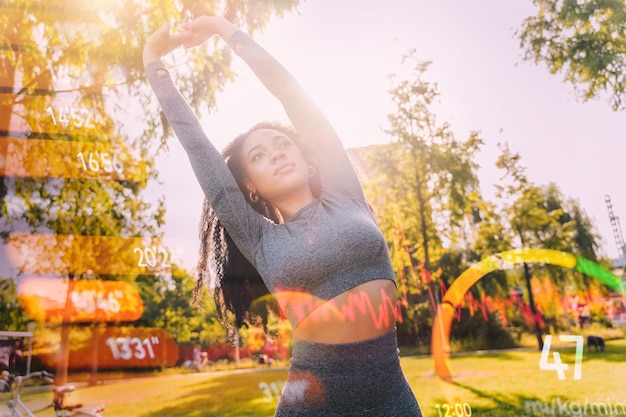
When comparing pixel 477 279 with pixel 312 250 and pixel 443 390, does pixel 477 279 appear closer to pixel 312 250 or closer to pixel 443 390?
pixel 443 390

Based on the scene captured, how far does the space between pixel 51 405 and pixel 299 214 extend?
525cm

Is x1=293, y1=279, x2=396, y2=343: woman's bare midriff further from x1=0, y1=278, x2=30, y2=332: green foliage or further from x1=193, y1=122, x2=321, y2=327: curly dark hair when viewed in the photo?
x1=0, y1=278, x2=30, y2=332: green foliage

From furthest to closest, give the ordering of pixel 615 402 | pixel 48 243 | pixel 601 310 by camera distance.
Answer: pixel 601 310 < pixel 615 402 < pixel 48 243

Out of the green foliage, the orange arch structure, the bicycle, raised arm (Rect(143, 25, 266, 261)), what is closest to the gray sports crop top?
raised arm (Rect(143, 25, 266, 261))

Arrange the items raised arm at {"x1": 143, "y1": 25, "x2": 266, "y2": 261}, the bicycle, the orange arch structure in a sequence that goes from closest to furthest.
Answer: raised arm at {"x1": 143, "y1": 25, "x2": 266, "y2": 261} < the bicycle < the orange arch structure

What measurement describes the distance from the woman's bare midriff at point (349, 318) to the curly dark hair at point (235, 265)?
35 cm

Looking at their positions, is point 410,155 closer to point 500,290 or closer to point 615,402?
point 500,290

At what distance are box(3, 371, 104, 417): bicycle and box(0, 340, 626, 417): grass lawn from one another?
0.10 meters

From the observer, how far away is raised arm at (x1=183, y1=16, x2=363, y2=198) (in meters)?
1.24

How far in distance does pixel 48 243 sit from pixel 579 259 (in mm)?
10199

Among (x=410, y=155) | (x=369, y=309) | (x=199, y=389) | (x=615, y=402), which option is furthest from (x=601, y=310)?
(x=369, y=309)

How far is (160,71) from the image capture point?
1.21 meters

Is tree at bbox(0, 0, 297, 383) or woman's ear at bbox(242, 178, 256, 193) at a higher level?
tree at bbox(0, 0, 297, 383)
